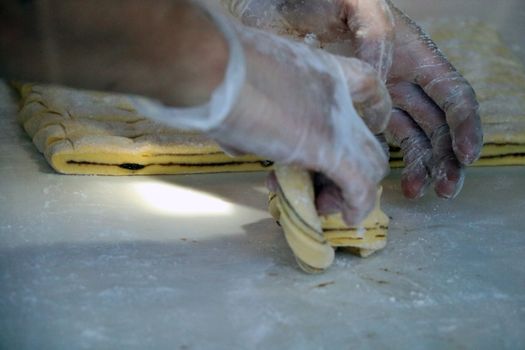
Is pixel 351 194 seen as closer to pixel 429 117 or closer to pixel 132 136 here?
pixel 429 117

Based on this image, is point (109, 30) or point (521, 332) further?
point (521, 332)

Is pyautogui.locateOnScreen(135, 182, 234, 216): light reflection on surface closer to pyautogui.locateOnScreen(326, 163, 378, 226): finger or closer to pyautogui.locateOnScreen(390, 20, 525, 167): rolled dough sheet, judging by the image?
pyautogui.locateOnScreen(326, 163, 378, 226): finger

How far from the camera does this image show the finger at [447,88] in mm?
1699

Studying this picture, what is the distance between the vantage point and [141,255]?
57.9 inches

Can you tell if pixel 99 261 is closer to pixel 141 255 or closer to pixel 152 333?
pixel 141 255

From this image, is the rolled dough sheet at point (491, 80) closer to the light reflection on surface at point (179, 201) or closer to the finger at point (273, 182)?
the light reflection on surface at point (179, 201)

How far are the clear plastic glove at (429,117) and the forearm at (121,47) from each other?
2.90 feet

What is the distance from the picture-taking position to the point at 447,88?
183 cm

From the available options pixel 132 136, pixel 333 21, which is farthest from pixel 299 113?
pixel 132 136

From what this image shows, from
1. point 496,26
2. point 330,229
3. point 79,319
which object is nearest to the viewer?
point 79,319

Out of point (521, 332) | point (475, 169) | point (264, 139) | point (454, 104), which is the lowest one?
point (475, 169)

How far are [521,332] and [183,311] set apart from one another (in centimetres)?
65

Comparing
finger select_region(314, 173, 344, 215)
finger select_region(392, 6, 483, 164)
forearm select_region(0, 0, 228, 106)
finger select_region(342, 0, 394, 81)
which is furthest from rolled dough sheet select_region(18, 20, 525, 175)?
forearm select_region(0, 0, 228, 106)

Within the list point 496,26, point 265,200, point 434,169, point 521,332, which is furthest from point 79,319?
point 496,26
